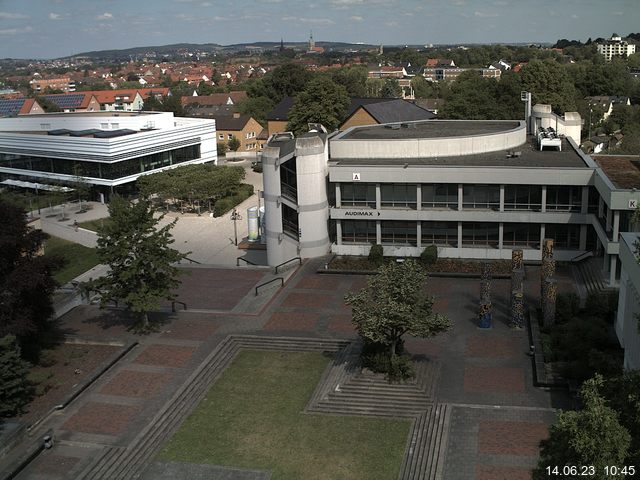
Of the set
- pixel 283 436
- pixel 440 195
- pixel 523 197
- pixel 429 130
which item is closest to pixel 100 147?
pixel 429 130

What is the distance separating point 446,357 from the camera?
28.1m

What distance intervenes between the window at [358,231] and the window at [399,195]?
1.73 m

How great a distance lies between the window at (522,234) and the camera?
39781 mm

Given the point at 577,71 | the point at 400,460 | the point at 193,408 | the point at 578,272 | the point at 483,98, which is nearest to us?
the point at 400,460

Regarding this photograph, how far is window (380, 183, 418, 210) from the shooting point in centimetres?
4084

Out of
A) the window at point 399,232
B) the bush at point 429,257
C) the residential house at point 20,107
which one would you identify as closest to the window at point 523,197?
the bush at point 429,257

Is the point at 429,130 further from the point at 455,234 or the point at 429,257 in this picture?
the point at 429,257

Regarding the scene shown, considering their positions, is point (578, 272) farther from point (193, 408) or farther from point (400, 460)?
point (193, 408)

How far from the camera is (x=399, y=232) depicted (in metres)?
41.6

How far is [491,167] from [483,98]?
143 feet

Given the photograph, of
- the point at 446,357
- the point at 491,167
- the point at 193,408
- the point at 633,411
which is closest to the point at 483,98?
the point at 491,167

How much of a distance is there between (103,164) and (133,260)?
39.6 meters

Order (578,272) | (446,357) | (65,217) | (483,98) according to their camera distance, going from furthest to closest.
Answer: (483,98) < (65,217) < (578,272) < (446,357)

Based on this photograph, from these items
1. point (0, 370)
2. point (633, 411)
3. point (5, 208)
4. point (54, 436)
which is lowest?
point (54, 436)
